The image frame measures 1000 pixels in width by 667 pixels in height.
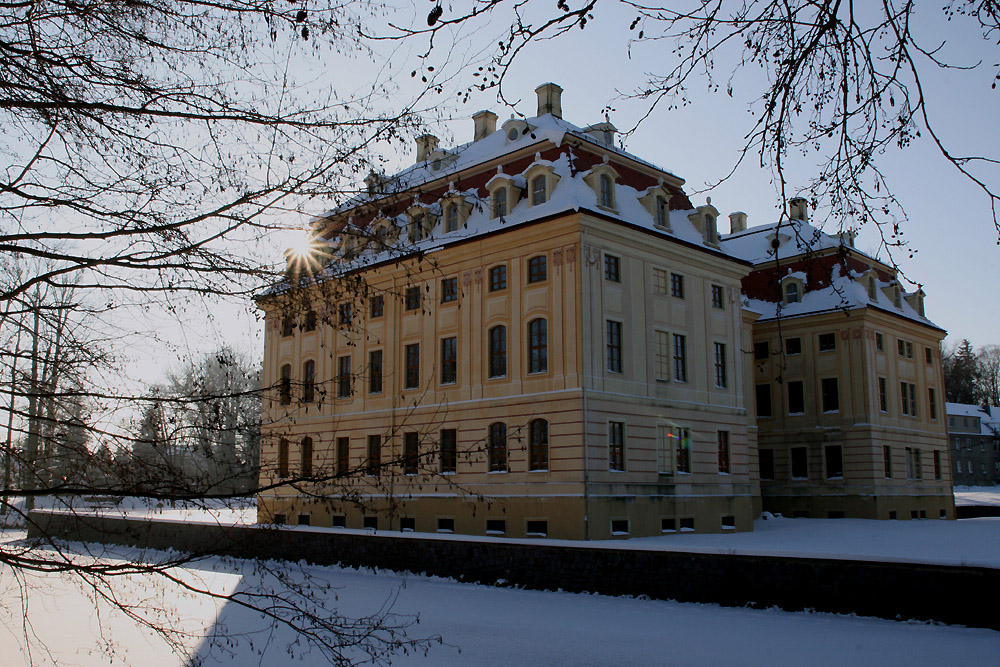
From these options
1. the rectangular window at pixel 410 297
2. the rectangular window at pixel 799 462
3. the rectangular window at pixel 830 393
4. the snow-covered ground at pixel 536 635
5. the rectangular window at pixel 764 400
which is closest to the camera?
the rectangular window at pixel 410 297

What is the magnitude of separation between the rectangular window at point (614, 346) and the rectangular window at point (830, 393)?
741 inches

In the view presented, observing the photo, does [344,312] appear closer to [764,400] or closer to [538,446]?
[538,446]

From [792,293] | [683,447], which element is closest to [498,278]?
[683,447]

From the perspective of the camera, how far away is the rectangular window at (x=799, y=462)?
4481 centimetres

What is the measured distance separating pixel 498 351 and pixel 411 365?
4675mm

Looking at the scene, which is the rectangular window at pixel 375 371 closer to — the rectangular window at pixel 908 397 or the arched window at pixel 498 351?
the arched window at pixel 498 351

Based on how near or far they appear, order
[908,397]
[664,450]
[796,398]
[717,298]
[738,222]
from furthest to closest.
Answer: [738,222]
[908,397]
[796,398]
[717,298]
[664,450]

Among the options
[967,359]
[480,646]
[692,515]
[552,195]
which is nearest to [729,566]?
[480,646]

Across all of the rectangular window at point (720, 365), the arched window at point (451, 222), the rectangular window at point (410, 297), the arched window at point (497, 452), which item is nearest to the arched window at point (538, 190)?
the arched window at point (451, 222)

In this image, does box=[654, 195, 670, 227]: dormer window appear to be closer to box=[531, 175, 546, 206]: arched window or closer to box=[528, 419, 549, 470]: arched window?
box=[531, 175, 546, 206]: arched window

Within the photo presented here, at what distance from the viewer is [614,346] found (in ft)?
100

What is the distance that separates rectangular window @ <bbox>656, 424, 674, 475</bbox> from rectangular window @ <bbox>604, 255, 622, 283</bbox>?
18.1 ft

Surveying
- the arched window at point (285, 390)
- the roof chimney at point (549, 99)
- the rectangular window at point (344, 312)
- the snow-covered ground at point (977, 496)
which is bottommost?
the snow-covered ground at point (977, 496)

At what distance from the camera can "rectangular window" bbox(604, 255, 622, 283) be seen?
101 ft
